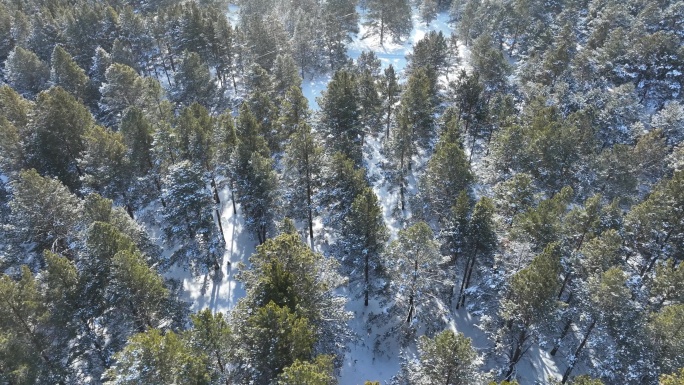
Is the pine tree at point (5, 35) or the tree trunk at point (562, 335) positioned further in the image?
the pine tree at point (5, 35)

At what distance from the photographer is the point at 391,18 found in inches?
3241

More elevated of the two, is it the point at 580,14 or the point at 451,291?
the point at 580,14

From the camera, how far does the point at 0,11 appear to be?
65438 millimetres

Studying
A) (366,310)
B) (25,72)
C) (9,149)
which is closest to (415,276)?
(366,310)

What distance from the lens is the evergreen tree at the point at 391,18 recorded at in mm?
81875

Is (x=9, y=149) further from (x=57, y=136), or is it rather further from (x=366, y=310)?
(x=366, y=310)

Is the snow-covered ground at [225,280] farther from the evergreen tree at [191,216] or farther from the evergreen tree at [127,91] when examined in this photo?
the evergreen tree at [127,91]

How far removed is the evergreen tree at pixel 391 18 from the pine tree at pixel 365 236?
6108 cm

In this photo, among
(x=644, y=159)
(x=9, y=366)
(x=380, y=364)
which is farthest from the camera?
(x=644, y=159)

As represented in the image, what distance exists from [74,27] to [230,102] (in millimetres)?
27691

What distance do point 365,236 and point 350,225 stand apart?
1383mm

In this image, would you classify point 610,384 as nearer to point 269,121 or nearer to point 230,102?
point 269,121

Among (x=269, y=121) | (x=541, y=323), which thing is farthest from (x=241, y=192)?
(x=541, y=323)

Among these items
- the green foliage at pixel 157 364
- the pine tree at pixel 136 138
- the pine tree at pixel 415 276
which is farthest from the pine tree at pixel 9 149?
the pine tree at pixel 415 276
